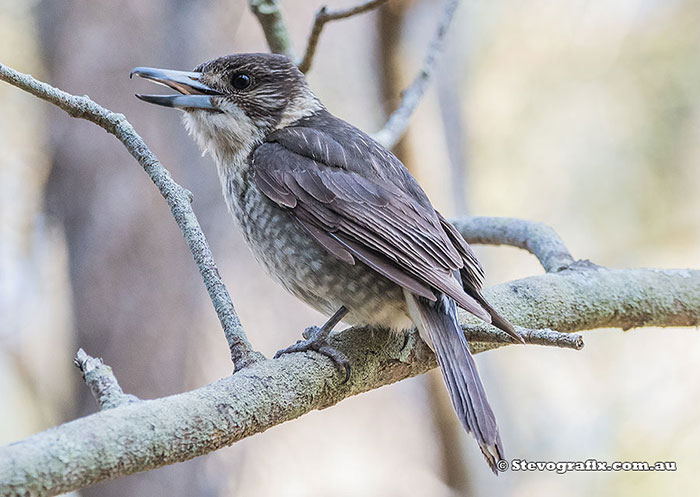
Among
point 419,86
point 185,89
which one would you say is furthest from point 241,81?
point 419,86

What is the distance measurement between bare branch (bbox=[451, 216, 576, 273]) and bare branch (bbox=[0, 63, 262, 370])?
125cm

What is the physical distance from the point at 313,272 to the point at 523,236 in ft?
3.18

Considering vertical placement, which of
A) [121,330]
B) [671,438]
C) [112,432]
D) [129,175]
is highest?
[129,175]

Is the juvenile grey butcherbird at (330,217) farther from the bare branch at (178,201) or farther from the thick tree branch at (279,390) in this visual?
the bare branch at (178,201)

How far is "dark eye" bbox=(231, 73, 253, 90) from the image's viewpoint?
2.63 meters

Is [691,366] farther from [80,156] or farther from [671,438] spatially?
[80,156]

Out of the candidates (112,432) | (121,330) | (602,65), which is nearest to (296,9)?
(121,330)

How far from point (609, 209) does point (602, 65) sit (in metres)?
1.42

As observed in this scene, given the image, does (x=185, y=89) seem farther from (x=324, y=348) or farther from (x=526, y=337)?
(x=526, y=337)

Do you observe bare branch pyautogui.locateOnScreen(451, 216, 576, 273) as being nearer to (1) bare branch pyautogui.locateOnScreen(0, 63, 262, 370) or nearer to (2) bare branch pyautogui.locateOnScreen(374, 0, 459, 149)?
(2) bare branch pyautogui.locateOnScreen(374, 0, 459, 149)

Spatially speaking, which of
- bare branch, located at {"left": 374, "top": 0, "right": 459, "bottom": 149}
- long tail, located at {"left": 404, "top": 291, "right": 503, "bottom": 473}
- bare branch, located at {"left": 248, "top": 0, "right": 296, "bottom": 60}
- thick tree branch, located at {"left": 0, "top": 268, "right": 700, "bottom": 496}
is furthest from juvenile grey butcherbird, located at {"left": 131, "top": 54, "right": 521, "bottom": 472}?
bare branch, located at {"left": 374, "top": 0, "right": 459, "bottom": 149}

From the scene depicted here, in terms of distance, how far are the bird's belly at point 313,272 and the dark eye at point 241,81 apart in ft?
1.25

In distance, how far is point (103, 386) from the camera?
1.52m

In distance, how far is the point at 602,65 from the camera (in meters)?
7.63
